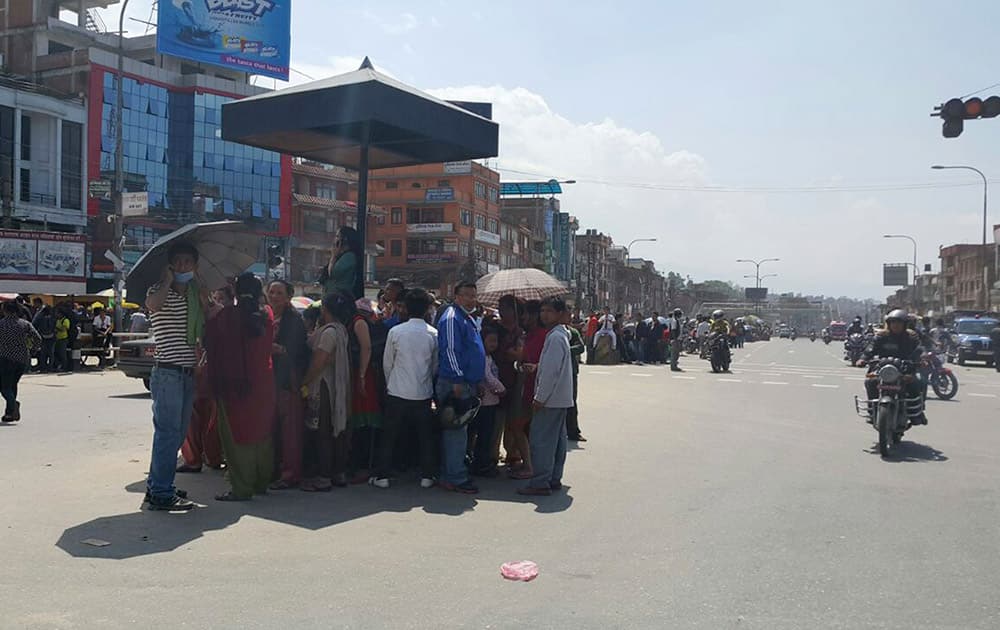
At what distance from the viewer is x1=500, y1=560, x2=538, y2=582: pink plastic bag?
16.7ft

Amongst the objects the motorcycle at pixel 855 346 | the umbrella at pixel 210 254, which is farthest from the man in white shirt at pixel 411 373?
the motorcycle at pixel 855 346

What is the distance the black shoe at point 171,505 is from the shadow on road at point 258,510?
54 millimetres

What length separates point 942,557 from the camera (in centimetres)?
567

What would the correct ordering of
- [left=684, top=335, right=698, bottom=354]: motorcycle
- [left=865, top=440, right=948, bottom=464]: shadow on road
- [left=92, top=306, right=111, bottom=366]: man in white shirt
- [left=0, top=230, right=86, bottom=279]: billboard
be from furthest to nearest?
[left=684, top=335, right=698, bottom=354]: motorcycle, [left=0, top=230, right=86, bottom=279]: billboard, [left=92, top=306, right=111, bottom=366]: man in white shirt, [left=865, top=440, right=948, bottom=464]: shadow on road

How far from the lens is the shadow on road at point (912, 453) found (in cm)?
973

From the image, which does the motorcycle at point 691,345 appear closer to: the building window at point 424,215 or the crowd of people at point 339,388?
the crowd of people at point 339,388

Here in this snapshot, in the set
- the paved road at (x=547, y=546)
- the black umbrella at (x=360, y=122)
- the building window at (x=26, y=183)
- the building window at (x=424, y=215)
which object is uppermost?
the building window at (x=424, y=215)

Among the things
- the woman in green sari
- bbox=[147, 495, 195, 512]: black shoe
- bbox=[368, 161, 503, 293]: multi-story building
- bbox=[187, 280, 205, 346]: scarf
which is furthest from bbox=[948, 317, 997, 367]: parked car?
bbox=[368, 161, 503, 293]: multi-story building

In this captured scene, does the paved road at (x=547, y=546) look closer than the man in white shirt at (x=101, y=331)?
Yes

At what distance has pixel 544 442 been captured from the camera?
24.9 ft

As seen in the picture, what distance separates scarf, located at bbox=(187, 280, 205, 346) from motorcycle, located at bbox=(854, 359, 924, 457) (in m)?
7.44

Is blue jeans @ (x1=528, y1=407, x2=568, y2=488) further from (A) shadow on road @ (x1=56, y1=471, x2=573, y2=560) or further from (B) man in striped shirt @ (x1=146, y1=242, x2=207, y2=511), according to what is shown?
(B) man in striped shirt @ (x1=146, y1=242, x2=207, y2=511)

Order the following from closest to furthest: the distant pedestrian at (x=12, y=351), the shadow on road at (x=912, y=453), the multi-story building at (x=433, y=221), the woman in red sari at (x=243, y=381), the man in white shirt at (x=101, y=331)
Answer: the woman in red sari at (x=243, y=381) → the shadow on road at (x=912, y=453) → the distant pedestrian at (x=12, y=351) → the man in white shirt at (x=101, y=331) → the multi-story building at (x=433, y=221)

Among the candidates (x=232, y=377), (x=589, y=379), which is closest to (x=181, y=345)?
(x=232, y=377)
